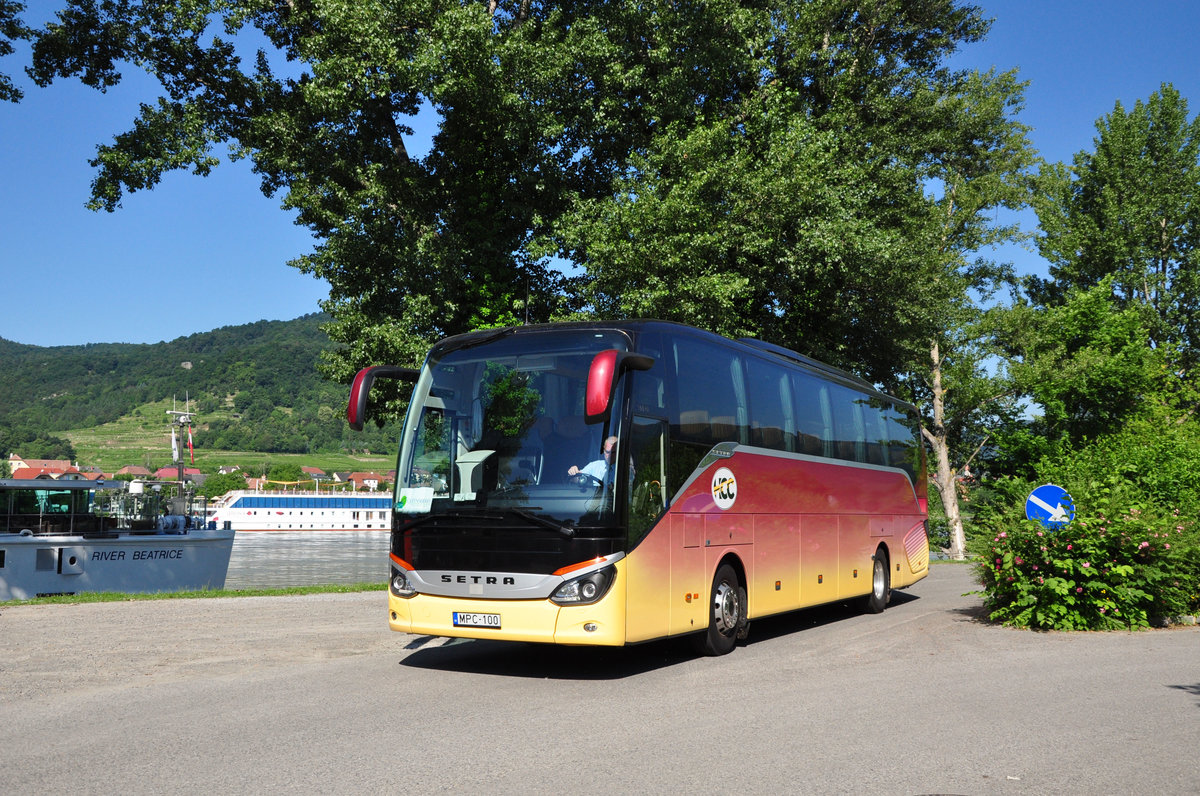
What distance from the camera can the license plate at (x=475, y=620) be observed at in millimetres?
8781

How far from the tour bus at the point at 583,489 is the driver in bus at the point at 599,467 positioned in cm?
1

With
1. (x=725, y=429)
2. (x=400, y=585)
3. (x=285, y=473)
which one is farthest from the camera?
Answer: (x=285, y=473)

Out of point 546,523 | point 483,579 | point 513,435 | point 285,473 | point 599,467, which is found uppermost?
point 285,473

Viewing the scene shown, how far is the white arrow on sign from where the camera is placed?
1191 centimetres

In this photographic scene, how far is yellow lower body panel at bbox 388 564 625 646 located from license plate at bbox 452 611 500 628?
2 centimetres

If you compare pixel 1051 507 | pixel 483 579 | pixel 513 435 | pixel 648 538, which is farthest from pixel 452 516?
pixel 1051 507

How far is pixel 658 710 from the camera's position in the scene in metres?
7.36

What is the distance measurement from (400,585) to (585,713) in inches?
111

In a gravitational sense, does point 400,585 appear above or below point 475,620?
above

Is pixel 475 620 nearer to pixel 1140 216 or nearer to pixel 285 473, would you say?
pixel 1140 216

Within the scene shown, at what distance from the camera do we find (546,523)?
8.60 m

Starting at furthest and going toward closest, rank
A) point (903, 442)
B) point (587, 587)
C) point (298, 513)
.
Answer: point (298, 513) → point (903, 442) → point (587, 587)

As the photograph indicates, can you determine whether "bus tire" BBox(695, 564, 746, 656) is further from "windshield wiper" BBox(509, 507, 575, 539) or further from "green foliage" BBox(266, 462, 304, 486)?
"green foliage" BBox(266, 462, 304, 486)

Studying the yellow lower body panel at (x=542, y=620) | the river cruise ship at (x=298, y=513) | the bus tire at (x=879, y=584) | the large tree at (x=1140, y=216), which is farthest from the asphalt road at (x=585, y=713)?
the river cruise ship at (x=298, y=513)
